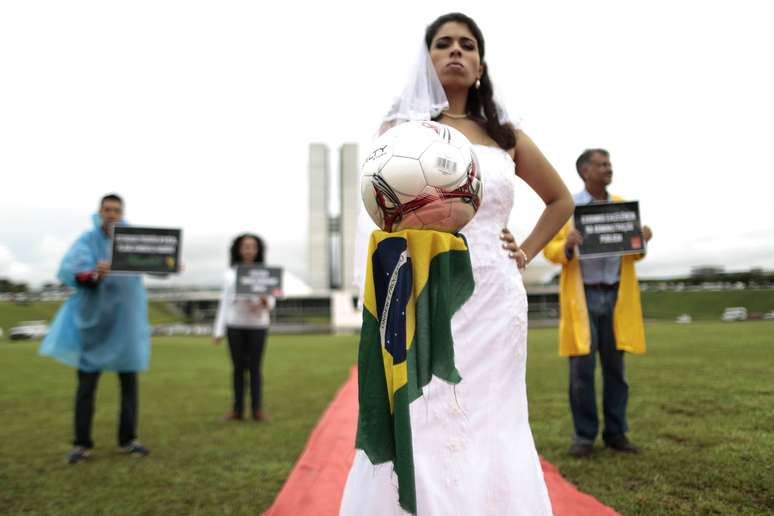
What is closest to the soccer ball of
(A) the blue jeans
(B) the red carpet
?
(B) the red carpet

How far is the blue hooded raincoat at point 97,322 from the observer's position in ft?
13.5

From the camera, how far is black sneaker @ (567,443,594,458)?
3.44 metres

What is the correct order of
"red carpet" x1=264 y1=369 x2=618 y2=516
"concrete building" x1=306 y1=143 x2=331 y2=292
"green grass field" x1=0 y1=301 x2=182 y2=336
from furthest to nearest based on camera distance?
"concrete building" x1=306 y1=143 x2=331 y2=292
"green grass field" x1=0 y1=301 x2=182 y2=336
"red carpet" x1=264 y1=369 x2=618 y2=516

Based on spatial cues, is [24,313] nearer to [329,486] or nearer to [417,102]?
[329,486]

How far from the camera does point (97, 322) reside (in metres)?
4.15

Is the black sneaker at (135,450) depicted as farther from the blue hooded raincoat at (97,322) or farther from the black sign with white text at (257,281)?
the black sign with white text at (257,281)

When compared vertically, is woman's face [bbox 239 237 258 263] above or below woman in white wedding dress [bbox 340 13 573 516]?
above

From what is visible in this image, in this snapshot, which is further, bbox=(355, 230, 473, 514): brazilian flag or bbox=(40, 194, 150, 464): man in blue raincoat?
bbox=(40, 194, 150, 464): man in blue raincoat

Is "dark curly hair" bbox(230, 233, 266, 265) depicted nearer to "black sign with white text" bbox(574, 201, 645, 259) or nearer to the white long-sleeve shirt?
the white long-sleeve shirt

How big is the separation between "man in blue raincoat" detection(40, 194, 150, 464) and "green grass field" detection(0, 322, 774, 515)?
0.30 meters

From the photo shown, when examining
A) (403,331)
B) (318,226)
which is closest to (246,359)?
(403,331)

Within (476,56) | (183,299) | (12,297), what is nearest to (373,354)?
(476,56)

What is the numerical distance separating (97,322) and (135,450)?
937 millimetres

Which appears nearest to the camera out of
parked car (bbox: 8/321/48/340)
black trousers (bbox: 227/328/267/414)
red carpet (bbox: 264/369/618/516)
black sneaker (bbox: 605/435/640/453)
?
red carpet (bbox: 264/369/618/516)
